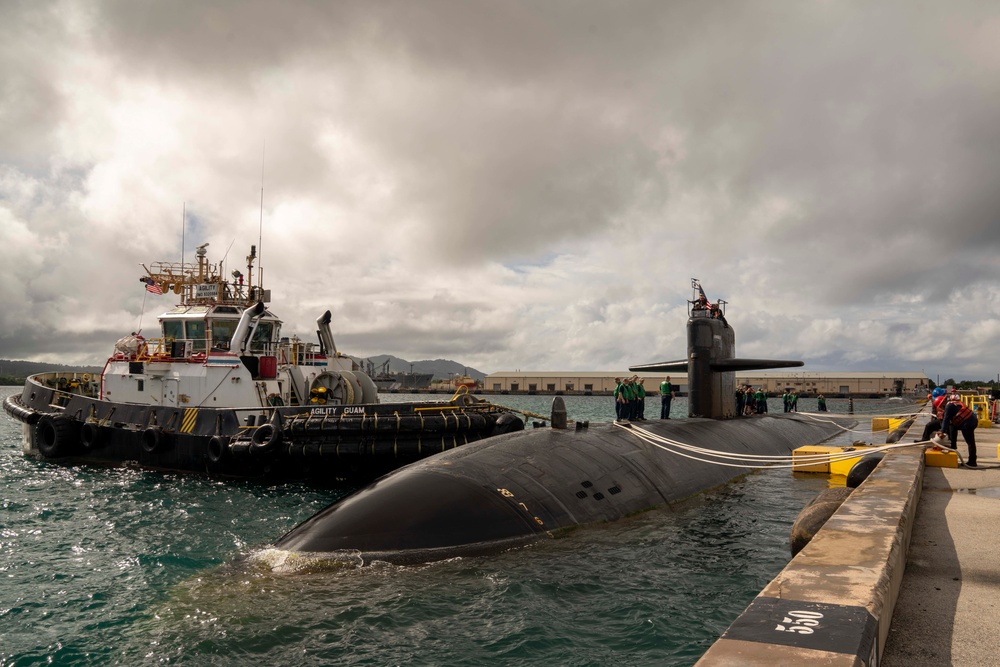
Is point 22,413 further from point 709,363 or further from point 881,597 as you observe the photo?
point 881,597

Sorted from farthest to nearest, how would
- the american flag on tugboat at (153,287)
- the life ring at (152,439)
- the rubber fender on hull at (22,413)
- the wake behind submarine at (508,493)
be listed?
the american flag on tugboat at (153,287) < the rubber fender on hull at (22,413) < the life ring at (152,439) < the wake behind submarine at (508,493)

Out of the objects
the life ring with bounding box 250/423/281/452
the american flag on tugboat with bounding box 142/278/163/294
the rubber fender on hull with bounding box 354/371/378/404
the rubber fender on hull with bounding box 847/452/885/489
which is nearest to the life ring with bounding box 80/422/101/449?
the american flag on tugboat with bounding box 142/278/163/294

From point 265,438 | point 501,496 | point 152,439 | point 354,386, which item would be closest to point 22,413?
point 152,439

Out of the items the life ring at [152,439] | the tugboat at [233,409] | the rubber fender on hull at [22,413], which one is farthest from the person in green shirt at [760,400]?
the rubber fender on hull at [22,413]

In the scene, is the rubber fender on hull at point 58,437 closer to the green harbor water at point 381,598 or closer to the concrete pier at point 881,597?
the green harbor water at point 381,598

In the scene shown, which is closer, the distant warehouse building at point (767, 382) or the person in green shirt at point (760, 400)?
the person in green shirt at point (760, 400)

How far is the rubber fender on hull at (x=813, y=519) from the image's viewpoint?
7203 mm

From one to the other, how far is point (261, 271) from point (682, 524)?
56.2ft

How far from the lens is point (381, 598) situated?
7.29 m

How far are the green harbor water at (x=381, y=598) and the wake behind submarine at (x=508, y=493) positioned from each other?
354 mm

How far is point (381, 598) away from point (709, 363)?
44.9 ft

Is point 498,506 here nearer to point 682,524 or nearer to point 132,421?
point 682,524

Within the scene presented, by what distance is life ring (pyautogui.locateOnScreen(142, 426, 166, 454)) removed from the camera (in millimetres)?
18734

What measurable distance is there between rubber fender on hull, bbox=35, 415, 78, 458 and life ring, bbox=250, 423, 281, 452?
7248 mm
